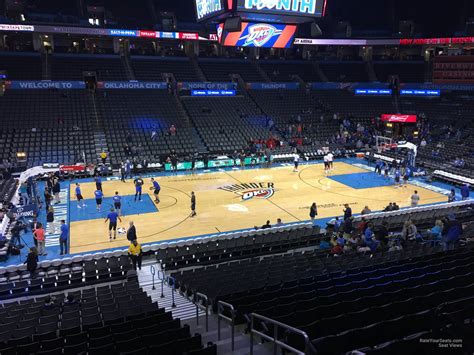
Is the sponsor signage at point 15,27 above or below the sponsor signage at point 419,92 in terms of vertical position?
above

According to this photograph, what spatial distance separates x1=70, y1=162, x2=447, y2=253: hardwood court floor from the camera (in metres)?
19.5

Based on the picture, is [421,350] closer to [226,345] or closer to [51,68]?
[226,345]

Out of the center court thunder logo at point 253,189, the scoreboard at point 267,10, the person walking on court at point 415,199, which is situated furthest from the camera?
the center court thunder logo at point 253,189

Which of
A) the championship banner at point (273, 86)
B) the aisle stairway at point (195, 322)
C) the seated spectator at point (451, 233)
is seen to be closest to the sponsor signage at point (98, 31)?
the championship banner at point (273, 86)

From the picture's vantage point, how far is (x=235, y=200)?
79.8 feet

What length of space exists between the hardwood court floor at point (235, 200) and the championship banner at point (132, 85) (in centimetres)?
1525

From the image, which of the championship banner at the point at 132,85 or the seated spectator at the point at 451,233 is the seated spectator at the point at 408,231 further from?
the championship banner at the point at 132,85

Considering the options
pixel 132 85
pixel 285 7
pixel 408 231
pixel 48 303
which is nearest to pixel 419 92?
pixel 285 7

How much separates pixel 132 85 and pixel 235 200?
22518 millimetres

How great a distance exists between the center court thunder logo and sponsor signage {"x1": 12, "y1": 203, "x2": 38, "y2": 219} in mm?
11343

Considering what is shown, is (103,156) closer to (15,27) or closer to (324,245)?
(15,27)

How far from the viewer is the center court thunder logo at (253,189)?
25156 mm

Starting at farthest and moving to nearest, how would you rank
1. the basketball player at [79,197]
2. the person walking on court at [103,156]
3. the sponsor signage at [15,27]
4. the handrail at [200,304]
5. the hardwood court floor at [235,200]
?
the sponsor signage at [15,27] → the person walking on court at [103,156] → the basketball player at [79,197] → the hardwood court floor at [235,200] → the handrail at [200,304]

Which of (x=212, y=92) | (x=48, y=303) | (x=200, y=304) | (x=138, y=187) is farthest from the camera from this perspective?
(x=212, y=92)
